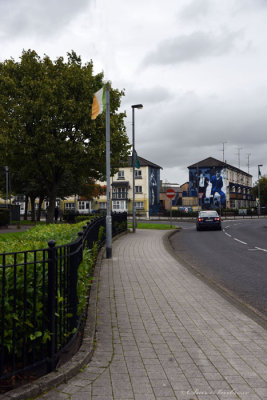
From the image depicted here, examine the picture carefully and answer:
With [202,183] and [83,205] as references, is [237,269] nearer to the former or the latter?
[83,205]

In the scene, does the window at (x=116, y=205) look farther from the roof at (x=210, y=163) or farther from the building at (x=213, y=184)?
the roof at (x=210, y=163)

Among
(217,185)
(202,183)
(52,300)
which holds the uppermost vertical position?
(202,183)

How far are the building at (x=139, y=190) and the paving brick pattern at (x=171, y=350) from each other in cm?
6505

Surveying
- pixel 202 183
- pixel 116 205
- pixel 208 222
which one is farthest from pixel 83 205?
pixel 208 222

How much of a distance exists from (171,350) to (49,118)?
22.0m

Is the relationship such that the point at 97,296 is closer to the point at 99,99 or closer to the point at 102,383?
the point at 102,383

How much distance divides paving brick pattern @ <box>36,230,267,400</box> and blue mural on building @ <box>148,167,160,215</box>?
67508 millimetres

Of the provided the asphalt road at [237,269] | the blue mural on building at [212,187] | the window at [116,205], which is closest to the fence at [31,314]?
the asphalt road at [237,269]

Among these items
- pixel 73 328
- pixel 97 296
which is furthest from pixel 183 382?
pixel 97 296

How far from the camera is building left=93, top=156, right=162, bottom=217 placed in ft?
244

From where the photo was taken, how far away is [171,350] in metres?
4.65

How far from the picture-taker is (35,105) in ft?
79.5

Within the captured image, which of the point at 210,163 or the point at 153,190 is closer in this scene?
the point at 153,190

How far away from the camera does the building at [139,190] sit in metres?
74.5
